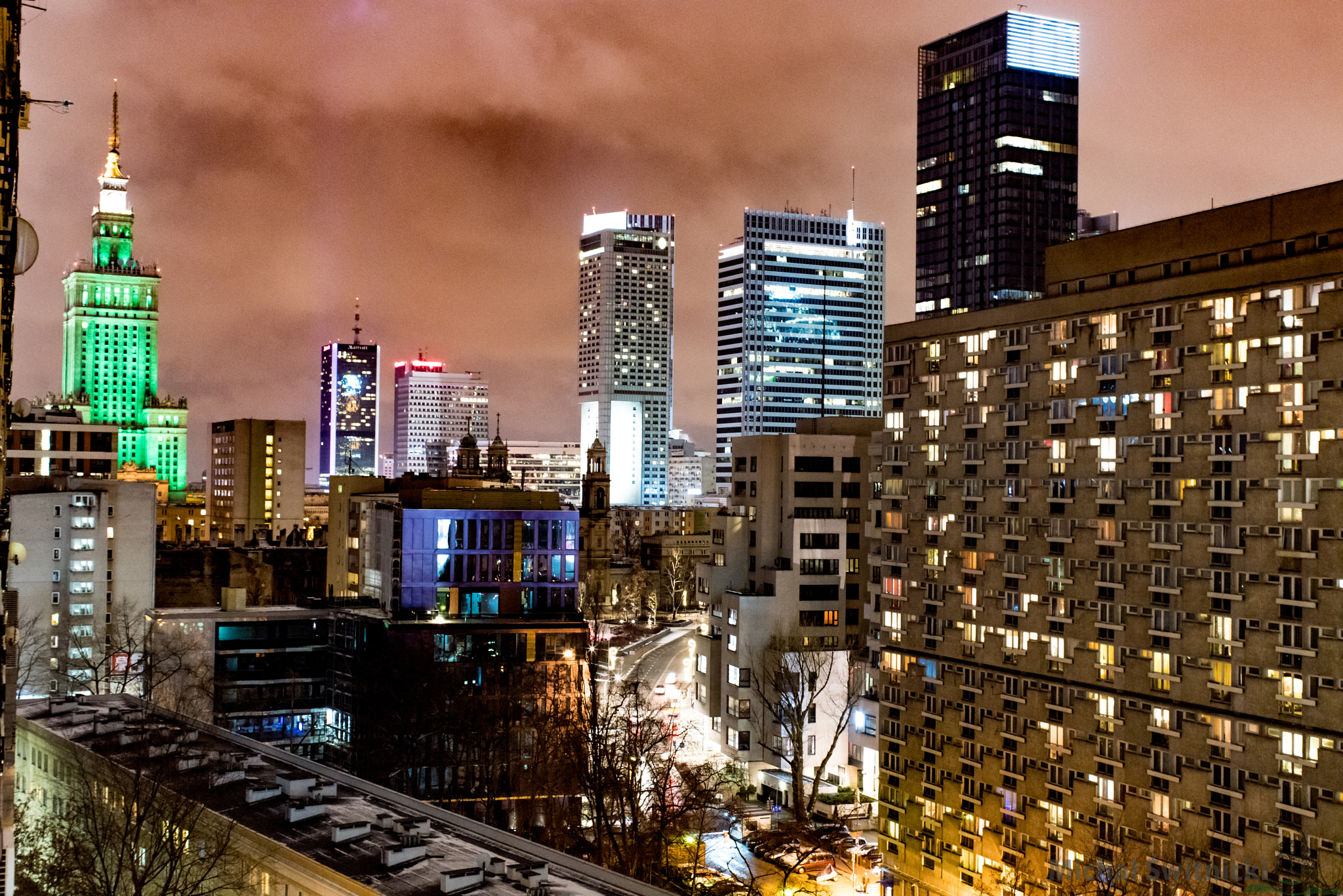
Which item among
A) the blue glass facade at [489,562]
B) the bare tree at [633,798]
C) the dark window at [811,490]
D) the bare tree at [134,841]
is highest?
the dark window at [811,490]

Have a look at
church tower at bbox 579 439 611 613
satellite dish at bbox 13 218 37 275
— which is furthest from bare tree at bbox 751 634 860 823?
church tower at bbox 579 439 611 613

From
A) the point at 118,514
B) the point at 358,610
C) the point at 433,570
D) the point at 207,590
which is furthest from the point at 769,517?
the point at 207,590

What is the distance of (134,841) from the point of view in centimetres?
3962

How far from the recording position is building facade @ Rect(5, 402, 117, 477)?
145 metres

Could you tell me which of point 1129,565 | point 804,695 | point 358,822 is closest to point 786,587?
point 804,695

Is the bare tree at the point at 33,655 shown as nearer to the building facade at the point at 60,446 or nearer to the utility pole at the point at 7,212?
the building facade at the point at 60,446

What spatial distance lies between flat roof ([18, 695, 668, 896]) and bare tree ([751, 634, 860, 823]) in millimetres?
38194

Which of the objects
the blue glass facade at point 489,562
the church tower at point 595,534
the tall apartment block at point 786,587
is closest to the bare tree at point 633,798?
the tall apartment block at point 786,587

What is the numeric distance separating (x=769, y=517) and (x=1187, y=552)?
45.3 metres

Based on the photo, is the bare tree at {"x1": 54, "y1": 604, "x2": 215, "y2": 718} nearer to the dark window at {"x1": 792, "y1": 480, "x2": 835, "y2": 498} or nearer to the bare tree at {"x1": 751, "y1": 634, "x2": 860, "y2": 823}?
the bare tree at {"x1": 751, "y1": 634, "x2": 860, "y2": 823}

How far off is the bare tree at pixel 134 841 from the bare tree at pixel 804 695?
4321 centimetres

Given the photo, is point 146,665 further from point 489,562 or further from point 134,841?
point 134,841

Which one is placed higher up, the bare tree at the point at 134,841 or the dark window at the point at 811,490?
the dark window at the point at 811,490

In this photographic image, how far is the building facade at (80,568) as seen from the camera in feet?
333
